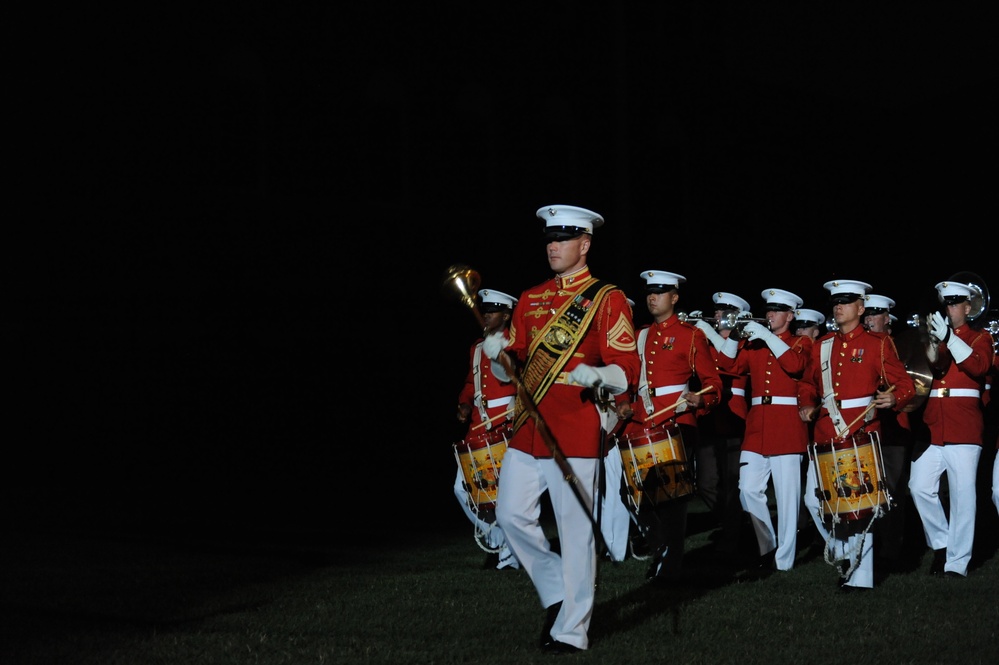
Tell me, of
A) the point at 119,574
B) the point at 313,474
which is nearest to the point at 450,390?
the point at 313,474

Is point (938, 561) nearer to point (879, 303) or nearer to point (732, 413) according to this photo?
point (879, 303)

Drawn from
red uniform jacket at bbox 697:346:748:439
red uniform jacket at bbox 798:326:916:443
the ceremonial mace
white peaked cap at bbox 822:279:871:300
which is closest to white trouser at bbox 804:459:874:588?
red uniform jacket at bbox 798:326:916:443

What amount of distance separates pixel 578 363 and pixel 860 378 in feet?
10.1

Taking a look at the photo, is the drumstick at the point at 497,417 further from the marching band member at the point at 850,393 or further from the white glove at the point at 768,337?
the marching band member at the point at 850,393

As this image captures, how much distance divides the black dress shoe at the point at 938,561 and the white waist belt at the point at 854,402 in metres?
1.57

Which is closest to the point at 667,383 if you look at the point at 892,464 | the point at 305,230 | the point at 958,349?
the point at 958,349

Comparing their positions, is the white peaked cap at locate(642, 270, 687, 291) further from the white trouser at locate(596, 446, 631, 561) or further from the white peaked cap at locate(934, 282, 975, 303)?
the white peaked cap at locate(934, 282, 975, 303)

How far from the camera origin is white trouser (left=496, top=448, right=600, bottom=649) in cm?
700

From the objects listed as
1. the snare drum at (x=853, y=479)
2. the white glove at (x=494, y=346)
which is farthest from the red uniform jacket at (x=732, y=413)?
the white glove at (x=494, y=346)

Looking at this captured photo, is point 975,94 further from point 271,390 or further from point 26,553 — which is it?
point 26,553

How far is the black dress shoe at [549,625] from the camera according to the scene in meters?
7.01

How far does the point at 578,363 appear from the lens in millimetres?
7199

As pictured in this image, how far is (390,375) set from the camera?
16.8 m

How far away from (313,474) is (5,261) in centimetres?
429
